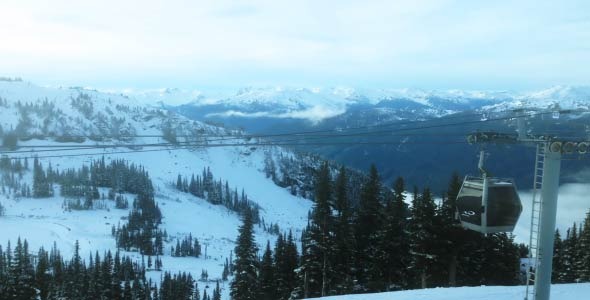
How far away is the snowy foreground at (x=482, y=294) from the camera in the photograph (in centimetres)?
1967

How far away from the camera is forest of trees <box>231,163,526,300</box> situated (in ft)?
103

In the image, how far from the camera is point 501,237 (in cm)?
3425

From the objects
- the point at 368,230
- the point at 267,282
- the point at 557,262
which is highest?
the point at 368,230

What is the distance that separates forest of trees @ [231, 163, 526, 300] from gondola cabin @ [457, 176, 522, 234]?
716 inches

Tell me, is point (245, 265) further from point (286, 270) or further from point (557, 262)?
point (557, 262)

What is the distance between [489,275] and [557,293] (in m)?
13.7

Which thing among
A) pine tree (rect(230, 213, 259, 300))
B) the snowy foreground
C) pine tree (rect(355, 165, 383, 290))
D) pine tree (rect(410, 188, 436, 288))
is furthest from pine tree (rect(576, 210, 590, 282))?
pine tree (rect(230, 213, 259, 300))

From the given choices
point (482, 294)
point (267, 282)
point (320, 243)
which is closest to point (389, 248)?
point (320, 243)

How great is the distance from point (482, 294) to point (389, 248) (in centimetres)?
1383

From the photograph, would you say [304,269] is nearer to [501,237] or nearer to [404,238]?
[404,238]

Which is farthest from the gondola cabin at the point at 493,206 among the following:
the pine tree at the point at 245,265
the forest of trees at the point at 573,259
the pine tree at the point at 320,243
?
the forest of trees at the point at 573,259

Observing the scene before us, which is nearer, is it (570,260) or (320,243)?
(320,243)

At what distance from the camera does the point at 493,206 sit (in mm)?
13156

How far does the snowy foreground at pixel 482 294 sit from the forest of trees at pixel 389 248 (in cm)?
924
